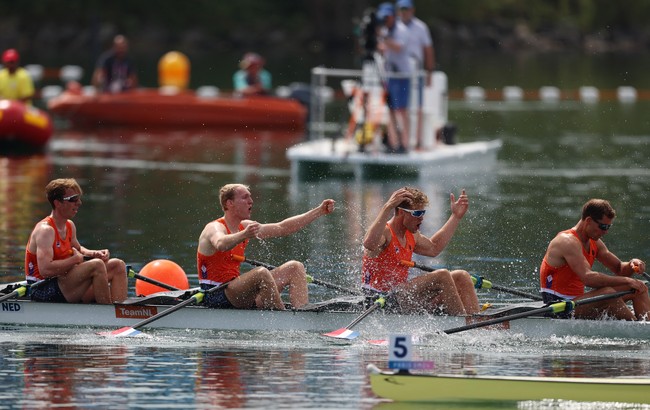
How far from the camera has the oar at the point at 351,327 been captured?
13.9m

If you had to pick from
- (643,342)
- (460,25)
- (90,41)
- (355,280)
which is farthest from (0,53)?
(643,342)

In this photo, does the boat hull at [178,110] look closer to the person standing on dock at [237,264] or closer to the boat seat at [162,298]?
the boat seat at [162,298]

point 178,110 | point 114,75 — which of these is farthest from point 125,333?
point 114,75

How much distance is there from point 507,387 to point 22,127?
21.0 m

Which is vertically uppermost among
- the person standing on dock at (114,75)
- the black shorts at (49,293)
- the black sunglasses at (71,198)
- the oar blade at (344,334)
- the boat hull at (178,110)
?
the person standing on dock at (114,75)

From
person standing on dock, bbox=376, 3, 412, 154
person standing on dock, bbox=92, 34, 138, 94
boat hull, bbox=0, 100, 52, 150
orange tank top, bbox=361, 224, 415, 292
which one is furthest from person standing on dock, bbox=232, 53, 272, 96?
orange tank top, bbox=361, 224, 415, 292

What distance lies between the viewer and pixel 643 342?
45.9 feet

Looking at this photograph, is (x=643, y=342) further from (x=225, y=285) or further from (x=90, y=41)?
(x=90, y=41)

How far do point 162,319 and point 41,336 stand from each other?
113cm

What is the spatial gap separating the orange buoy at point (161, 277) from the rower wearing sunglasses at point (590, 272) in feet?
12.8

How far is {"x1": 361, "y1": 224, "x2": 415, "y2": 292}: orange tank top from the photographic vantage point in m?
14.2

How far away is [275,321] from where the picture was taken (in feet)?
47.0

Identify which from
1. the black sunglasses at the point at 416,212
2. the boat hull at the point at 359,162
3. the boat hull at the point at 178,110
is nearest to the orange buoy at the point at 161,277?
the black sunglasses at the point at 416,212

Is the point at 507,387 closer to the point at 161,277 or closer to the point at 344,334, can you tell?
the point at 344,334
